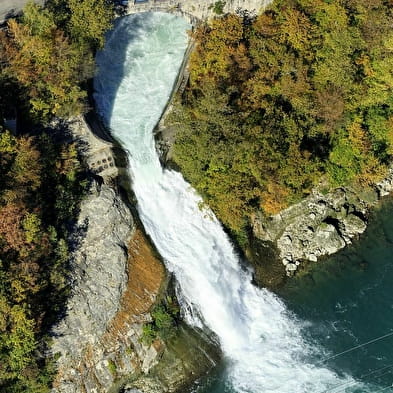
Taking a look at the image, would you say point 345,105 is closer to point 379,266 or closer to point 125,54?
point 379,266

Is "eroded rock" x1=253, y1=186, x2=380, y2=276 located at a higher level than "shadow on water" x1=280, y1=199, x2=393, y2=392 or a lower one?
higher

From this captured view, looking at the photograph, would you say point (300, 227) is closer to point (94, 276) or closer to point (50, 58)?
point (94, 276)

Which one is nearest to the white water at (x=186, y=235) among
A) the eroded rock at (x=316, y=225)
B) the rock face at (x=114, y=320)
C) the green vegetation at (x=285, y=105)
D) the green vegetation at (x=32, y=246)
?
the rock face at (x=114, y=320)

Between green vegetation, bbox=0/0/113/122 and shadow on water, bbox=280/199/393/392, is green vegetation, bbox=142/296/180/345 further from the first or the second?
green vegetation, bbox=0/0/113/122

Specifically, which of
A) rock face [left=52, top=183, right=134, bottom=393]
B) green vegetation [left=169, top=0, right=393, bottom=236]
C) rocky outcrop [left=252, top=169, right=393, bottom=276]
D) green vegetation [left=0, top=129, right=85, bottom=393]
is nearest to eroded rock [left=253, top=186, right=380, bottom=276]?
rocky outcrop [left=252, top=169, right=393, bottom=276]

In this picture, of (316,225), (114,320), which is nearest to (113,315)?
(114,320)

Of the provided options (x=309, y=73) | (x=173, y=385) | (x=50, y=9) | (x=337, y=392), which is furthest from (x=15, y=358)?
(x=309, y=73)
